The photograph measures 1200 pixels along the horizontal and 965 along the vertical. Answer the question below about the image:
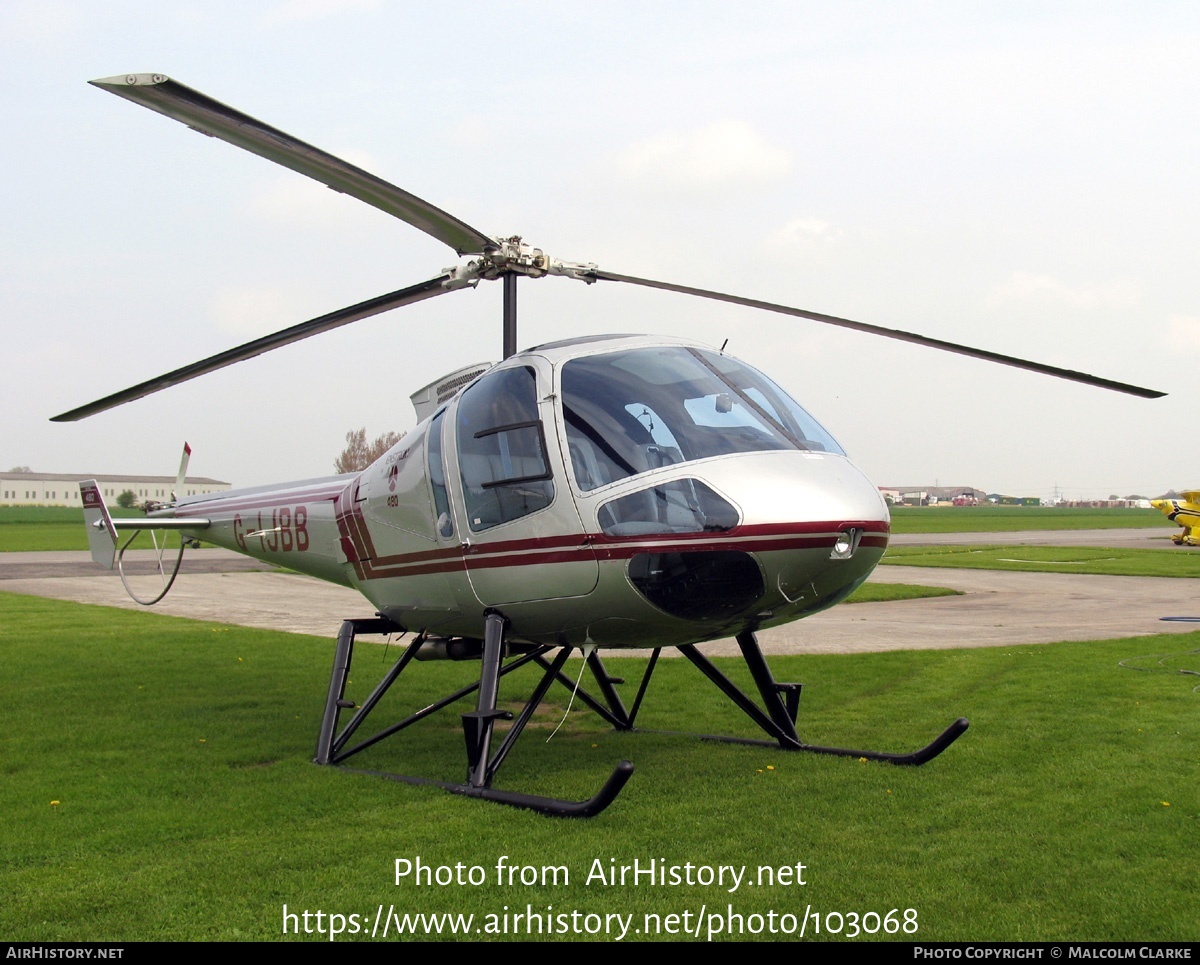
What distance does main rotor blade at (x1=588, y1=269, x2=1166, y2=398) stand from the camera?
6.53m

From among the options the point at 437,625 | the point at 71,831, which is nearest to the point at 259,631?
the point at 437,625

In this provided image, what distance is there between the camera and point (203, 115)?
4980 mm

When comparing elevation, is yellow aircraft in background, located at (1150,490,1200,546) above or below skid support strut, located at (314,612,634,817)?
below

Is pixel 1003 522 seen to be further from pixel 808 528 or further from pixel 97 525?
pixel 808 528

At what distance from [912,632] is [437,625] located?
10260 millimetres

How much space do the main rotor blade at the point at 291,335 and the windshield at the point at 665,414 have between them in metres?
1.64

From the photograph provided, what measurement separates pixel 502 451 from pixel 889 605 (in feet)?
49.6

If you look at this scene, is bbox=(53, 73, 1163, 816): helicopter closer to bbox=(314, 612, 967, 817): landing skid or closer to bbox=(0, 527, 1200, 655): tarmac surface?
bbox=(314, 612, 967, 817): landing skid

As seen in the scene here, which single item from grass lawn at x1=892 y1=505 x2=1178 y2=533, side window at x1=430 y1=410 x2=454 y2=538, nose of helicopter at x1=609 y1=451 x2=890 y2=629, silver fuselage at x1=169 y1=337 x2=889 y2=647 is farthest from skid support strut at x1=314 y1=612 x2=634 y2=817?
grass lawn at x1=892 y1=505 x2=1178 y2=533

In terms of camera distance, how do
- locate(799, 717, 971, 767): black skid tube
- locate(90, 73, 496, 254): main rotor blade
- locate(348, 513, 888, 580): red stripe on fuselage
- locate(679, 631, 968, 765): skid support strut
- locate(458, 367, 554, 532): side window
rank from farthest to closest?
locate(679, 631, 968, 765): skid support strut
locate(799, 717, 971, 767): black skid tube
locate(458, 367, 554, 532): side window
locate(348, 513, 888, 580): red stripe on fuselage
locate(90, 73, 496, 254): main rotor blade

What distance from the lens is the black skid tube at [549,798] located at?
17.9 feet

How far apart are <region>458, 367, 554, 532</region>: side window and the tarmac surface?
27.0 feet

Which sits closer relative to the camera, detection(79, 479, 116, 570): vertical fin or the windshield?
the windshield
